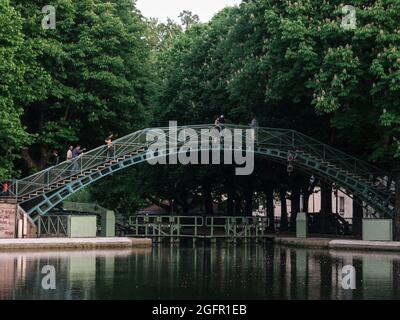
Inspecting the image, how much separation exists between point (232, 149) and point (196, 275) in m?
22.1

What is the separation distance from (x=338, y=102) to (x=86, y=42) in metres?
16.5

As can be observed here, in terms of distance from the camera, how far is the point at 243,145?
5256cm

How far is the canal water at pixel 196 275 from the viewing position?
77.6 feet

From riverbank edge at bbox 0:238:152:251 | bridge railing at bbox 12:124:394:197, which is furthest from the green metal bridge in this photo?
riverbank edge at bbox 0:238:152:251

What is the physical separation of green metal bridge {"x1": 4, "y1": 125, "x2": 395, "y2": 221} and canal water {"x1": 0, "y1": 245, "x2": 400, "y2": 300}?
6972 millimetres

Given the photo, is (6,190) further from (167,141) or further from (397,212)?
(397,212)

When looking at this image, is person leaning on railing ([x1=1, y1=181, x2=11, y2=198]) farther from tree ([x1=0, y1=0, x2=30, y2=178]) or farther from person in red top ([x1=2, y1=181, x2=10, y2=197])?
tree ([x1=0, y1=0, x2=30, y2=178])

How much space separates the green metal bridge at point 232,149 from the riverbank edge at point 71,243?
368 centimetres

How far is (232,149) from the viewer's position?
51156 millimetres

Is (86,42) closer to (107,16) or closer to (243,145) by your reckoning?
(107,16)

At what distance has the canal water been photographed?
2364cm

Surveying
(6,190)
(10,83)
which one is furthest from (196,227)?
(10,83)

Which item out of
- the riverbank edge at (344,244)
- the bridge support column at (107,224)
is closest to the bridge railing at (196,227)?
the riverbank edge at (344,244)

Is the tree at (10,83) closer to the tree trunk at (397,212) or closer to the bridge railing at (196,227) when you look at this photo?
the bridge railing at (196,227)
